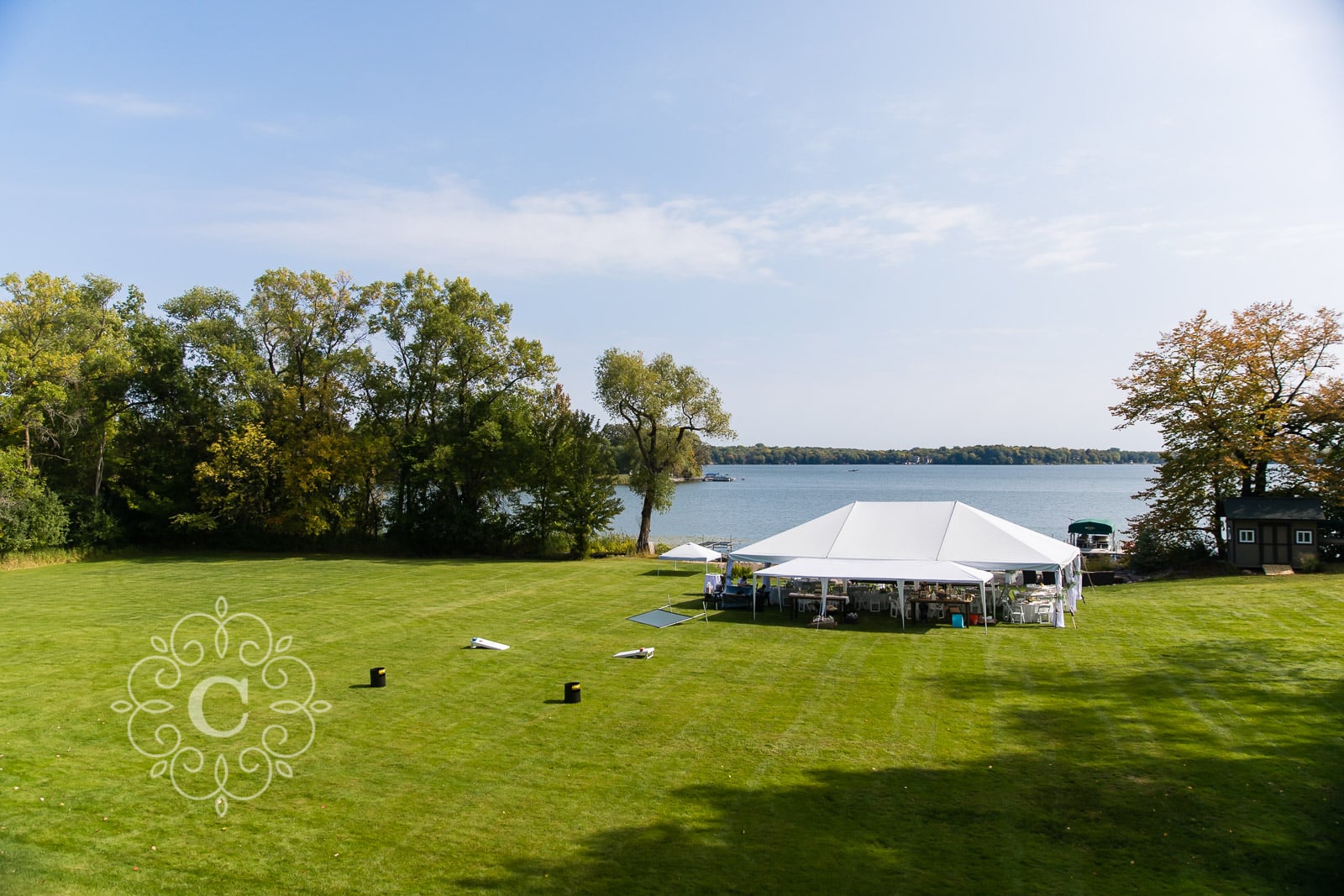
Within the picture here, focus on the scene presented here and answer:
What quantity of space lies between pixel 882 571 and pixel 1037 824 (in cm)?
1016

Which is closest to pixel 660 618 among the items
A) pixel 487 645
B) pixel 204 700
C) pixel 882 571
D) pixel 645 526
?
pixel 487 645

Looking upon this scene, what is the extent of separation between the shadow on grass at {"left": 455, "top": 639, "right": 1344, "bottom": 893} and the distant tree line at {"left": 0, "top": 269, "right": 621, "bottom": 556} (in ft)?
83.4

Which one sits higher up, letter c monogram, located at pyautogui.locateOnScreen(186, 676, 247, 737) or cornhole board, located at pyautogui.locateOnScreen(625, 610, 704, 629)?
cornhole board, located at pyautogui.locateOnScreen(625, 610, 704, 629)

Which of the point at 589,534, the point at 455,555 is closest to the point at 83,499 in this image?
the point at 455,555

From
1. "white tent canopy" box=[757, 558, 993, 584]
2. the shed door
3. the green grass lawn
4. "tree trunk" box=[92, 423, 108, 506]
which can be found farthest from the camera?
"tree trunk" box=[92, 423, 108, 506]

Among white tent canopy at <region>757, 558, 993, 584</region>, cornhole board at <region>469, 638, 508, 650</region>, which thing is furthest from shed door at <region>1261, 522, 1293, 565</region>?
cornhole board at <region>469, 638, 508, 650</region>

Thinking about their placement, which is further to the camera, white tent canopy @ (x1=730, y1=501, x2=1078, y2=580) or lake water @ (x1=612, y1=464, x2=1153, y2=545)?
lake water @ (x1=612, y1=464, x2=1153, y2=545)

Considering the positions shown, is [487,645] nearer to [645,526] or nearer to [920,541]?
[920,541]

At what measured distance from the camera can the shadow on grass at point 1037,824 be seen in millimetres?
6672

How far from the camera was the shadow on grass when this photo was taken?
6.67m

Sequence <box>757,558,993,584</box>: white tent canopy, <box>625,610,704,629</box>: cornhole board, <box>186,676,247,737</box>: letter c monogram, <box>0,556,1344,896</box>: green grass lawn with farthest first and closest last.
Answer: <box>625,610,704,629</box>: cornhole board < <box>757,558,993,584</box>: white tent canopy < <box>186,676,247,737</box>: letter c monogram < <box>0,556,1344,896</box>: green grass lawn

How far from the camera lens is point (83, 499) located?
32000mm

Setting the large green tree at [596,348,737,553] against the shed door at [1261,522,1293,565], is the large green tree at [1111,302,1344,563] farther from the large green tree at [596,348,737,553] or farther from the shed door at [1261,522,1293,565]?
the large green tree at [596,348,737,553]

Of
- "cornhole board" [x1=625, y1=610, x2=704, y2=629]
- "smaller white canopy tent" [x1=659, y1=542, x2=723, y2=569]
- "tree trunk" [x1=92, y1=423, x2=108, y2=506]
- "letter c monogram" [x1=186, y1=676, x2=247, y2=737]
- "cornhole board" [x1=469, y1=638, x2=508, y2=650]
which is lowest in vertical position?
"letter c monogram" [x1=186, y1=676, x2=247, y2=737]
